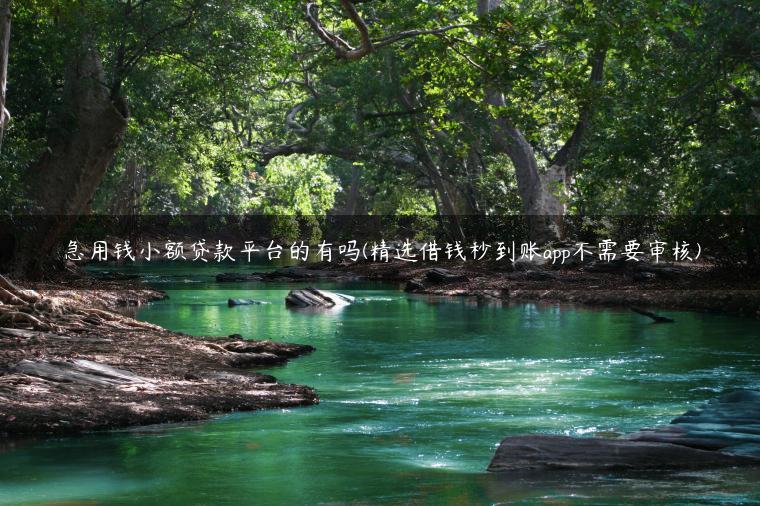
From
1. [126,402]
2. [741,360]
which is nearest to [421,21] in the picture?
[741,360]

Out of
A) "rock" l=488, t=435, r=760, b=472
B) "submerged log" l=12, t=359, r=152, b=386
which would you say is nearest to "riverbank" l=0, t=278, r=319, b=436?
"submerged log" l=12, t=359, r=152, b=386

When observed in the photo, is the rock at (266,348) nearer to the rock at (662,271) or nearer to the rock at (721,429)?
the rock at (721,429)

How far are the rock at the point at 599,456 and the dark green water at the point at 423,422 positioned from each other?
178mm

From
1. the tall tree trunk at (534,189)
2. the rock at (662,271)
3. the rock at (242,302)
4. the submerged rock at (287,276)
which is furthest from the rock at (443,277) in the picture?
the rock at (242,302)

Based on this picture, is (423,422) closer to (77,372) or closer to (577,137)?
(77,372)

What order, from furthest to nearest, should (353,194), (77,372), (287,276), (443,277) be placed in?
(353,194) → (287,276) → (443,277) → (77,372)

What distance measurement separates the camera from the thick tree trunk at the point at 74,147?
69.8ft

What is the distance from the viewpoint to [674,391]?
12.0 meters

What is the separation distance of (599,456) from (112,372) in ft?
17.4

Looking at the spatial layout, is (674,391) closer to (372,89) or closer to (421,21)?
(421,21)

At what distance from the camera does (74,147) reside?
2148 centimetres

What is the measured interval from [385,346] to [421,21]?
544 centimetres

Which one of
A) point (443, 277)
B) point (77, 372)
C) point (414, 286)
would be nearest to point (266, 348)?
point (77, 372)

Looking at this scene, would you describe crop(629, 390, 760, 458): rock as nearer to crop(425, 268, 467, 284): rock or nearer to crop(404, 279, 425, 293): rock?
crop(404, 279, 425, 293): rock
